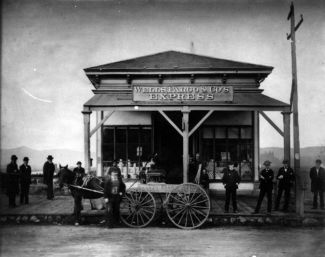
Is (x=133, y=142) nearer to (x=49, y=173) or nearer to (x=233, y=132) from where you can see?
(x=49, y=173)

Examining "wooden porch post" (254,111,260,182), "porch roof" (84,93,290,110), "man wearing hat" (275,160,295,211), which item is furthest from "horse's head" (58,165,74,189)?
"wooden porch post" (254,111,260,182)

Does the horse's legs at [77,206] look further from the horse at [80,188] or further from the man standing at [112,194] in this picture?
the man standing at [112,194]

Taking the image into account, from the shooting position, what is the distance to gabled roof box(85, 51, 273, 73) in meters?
14.8

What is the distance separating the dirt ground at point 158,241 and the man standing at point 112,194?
0.39 meters

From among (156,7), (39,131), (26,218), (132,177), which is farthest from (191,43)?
(26,218)

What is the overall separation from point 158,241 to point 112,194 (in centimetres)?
214

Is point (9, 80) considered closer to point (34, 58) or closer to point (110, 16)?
point (34, 58)

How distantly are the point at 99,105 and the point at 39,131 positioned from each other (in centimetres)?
256

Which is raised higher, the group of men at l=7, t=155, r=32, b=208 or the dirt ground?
the group of men at l=7, t=155, r=32, b=208

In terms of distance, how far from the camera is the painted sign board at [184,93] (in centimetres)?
1242

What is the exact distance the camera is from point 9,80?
1145 cm

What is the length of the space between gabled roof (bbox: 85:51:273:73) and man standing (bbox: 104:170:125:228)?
5.37 metres

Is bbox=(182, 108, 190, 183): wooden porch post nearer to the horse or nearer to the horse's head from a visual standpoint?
the horse

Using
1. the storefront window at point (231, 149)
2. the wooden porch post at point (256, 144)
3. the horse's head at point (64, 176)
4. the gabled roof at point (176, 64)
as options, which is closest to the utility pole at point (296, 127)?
the gabled roof at point (176, 64)
